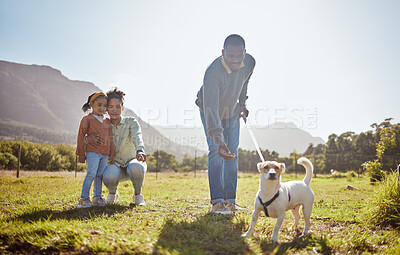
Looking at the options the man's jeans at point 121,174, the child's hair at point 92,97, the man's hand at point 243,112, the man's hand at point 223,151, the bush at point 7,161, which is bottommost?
the bush at point 7,161

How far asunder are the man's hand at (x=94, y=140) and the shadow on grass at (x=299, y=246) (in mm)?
3293

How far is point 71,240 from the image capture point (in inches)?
92.4

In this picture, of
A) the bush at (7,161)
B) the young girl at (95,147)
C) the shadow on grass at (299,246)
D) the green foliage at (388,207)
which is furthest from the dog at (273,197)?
the bush at (7,161)

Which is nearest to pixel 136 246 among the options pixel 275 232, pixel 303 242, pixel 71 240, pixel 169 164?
pixel 71 240

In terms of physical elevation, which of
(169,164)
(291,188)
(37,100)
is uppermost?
(37,100)

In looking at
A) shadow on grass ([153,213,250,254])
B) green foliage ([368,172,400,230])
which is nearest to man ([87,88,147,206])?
shadow on grass ([153,213,250,254])

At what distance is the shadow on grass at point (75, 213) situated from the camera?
3.59m

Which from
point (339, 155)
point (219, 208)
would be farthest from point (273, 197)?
point (339, 155)

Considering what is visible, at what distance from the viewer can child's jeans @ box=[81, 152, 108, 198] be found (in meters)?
4.56

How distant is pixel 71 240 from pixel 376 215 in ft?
12.7

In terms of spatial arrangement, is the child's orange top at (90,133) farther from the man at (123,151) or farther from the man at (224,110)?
the man at (224,110)

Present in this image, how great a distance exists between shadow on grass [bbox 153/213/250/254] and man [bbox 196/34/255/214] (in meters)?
0.80

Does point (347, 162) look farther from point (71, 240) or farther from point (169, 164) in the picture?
point (71, 240)

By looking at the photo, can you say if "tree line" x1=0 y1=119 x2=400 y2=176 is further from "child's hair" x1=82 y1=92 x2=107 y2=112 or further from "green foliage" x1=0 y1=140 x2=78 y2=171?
"child's hair" x1=82 y1=92 x2=107 y2=112
